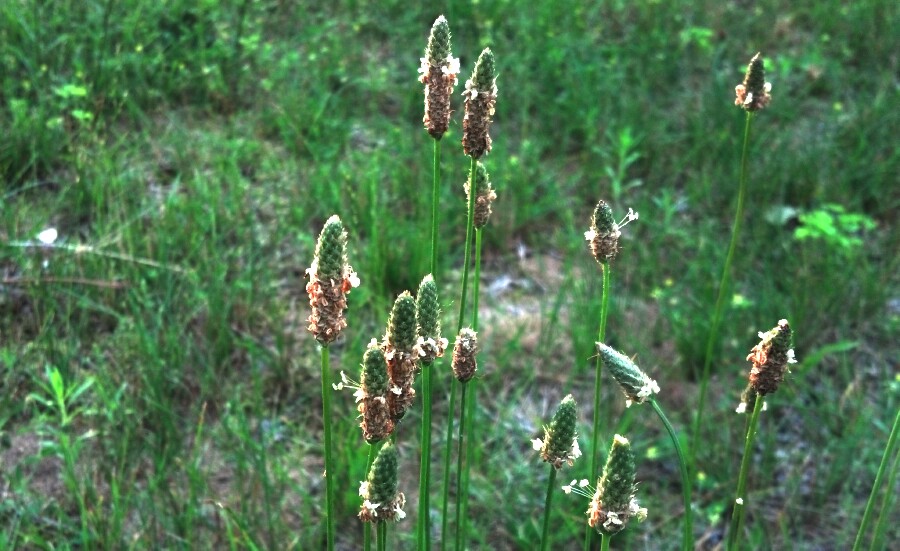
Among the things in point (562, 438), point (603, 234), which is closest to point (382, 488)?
point (562, 438)

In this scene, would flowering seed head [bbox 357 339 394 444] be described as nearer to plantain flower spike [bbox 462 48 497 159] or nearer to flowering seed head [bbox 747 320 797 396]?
plantain flower spike [bbox 462 48 497 159]

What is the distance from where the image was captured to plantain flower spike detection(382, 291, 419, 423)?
1.16m

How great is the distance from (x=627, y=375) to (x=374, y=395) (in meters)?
0.32

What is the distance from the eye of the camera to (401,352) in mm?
1177

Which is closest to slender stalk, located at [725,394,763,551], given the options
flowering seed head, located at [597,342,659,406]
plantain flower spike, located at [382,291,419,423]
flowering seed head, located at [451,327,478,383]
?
flowering seed head, located at [597,342,659,406]

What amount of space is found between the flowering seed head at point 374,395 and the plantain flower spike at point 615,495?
0.27m

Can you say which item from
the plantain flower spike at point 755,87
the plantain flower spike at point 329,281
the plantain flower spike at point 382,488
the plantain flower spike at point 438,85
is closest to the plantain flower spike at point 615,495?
the plantain flower spike at point 382,488

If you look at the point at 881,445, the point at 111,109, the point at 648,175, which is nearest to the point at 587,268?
the point at 648,175

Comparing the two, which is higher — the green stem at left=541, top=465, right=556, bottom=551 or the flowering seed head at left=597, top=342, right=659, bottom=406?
the flowering seed head at left=597, top=342, right=659, bottom=406

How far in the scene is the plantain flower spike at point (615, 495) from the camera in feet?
3.72

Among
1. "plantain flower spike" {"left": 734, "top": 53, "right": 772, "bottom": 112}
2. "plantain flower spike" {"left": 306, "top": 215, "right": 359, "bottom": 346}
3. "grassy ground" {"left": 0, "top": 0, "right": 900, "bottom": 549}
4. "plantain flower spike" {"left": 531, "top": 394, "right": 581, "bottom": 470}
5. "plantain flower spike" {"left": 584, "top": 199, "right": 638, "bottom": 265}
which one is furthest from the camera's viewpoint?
"grassy ground" {"left": 0, "top": 0, "right": 900, "bottom": 549}

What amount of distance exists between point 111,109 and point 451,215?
4.35 feet

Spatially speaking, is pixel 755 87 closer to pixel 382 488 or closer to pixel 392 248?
pixel 382 488

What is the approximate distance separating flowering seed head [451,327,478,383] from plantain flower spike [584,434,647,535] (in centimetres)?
27
